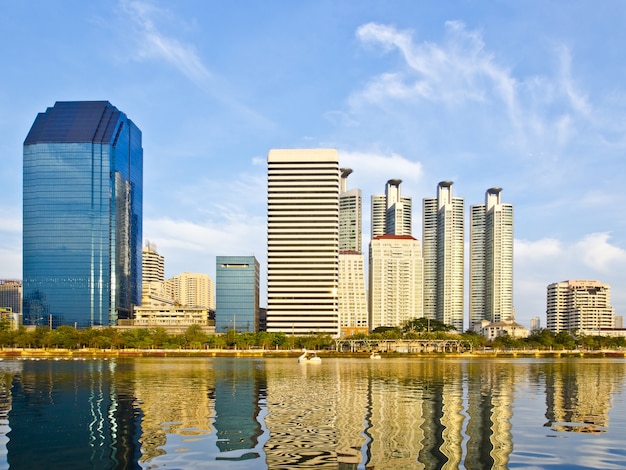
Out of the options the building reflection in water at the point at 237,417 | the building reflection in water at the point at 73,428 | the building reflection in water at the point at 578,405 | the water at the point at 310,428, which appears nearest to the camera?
the water at the point at 310,428

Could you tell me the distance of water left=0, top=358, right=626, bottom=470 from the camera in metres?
28.3

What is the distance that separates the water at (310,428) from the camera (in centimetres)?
2828

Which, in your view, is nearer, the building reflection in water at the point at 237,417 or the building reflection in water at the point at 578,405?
the building reflection in water at the point at 237,417

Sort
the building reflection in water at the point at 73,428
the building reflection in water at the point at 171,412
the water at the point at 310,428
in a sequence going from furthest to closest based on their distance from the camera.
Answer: the building reflection in water at the point at 171,412
the building reflection in water at the point at 73,428
the water at the point at 310,428

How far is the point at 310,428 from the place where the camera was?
119 feet

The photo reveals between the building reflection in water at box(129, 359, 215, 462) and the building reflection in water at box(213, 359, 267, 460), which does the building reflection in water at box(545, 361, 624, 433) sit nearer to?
the building reflection in water at box(213, 359, 267, 460)

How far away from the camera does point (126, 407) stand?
1838 inches

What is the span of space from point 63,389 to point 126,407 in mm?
19992

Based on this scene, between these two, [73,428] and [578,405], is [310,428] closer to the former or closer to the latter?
[73,428]

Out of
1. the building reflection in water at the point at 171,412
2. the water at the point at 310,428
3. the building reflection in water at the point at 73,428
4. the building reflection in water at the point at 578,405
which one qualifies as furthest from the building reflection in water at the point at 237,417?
the building reflection in water at the point at 578,405

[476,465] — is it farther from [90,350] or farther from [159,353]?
[90,350]

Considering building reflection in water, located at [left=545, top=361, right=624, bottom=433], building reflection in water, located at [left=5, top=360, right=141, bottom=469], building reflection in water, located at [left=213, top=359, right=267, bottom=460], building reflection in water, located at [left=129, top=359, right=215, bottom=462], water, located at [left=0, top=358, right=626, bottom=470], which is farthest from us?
building reflection in water, located at [left=545, top=361, right=624, bottom=433]

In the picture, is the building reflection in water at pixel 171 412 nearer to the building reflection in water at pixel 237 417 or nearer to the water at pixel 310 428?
the water at pixel 310 428

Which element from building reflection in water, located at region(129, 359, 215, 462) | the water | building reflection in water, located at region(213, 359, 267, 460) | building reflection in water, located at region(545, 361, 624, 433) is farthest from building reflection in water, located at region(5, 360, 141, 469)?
building reflection in water, located at region(545, 361, 624, 433)
